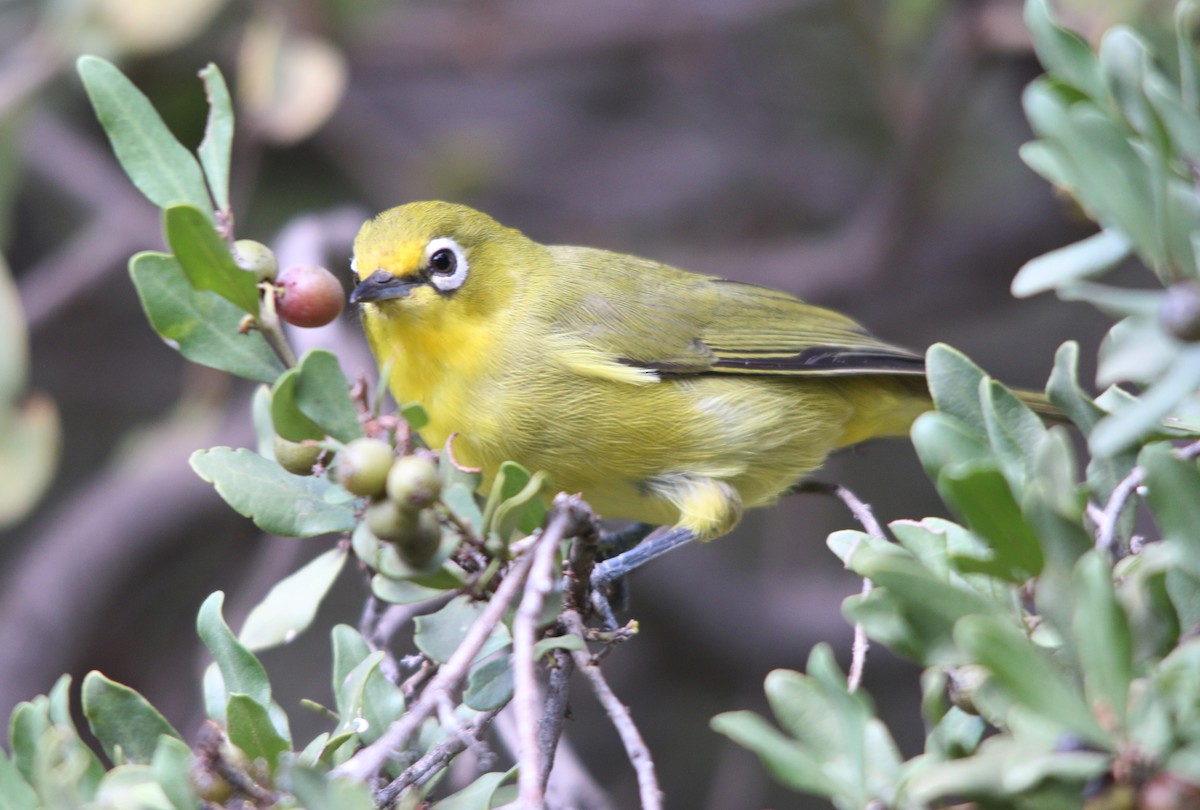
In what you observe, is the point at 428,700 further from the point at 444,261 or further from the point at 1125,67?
the point at 444,261

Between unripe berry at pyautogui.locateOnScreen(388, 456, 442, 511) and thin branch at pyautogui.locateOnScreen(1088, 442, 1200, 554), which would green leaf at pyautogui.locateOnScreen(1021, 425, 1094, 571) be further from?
unripe berry at pyautogui.locateOnScreen(388, 456, 442, 511)

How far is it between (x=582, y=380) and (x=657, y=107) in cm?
374

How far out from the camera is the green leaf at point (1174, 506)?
4.91 feet

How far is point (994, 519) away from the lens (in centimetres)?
152

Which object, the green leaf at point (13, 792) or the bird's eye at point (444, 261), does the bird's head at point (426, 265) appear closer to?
the bird's eye at point (444, 261)

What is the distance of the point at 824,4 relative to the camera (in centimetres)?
582

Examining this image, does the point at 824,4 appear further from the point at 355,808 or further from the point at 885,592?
the point at 355,808

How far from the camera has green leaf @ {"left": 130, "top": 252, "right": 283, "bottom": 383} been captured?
6.94 feet

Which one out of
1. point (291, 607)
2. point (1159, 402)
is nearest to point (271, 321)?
point (291, 607)

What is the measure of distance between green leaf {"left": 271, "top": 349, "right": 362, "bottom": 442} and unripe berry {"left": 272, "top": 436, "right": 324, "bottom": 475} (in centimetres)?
7

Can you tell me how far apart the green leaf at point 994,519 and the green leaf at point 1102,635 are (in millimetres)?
177

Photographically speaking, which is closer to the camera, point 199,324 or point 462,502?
point 462,502

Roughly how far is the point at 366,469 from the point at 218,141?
2.61 ft

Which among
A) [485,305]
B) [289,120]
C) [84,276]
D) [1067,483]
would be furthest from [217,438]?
[1067,483]
